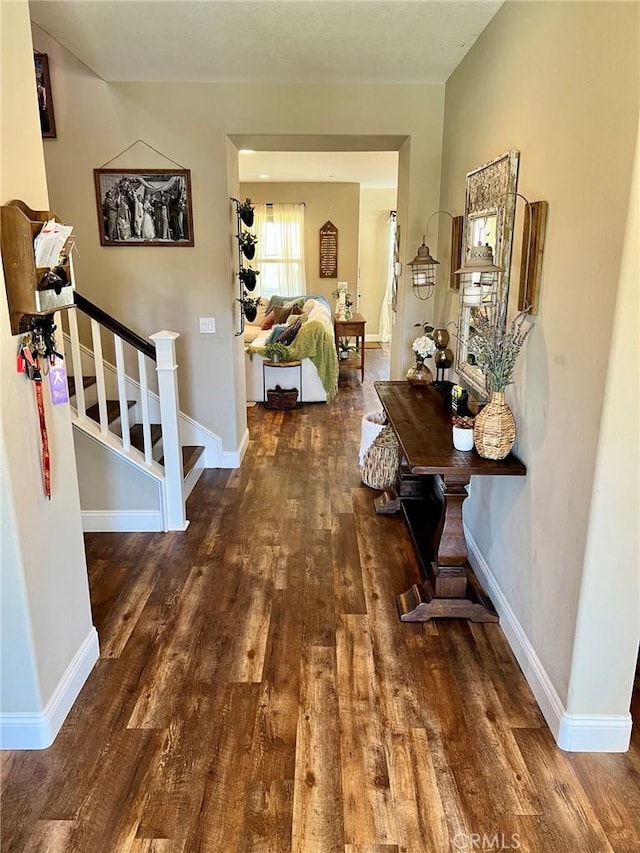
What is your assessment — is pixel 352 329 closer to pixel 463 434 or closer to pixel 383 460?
pixel 383 460

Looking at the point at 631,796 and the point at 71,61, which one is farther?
the point at 71,61

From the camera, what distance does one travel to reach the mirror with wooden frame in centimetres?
238

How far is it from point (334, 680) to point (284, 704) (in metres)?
0.22

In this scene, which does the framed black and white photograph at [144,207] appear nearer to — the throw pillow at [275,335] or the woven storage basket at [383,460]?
the woven storage basket at [383,460]

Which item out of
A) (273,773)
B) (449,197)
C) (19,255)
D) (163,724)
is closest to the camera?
(19,255)

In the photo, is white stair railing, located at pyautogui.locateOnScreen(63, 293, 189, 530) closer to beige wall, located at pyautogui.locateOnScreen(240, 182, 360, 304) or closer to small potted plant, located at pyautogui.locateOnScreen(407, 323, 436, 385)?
small potted plant, located at pyautogui.locateOnScreen(407, 323, 436, 385)

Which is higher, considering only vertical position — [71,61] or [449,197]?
[71,61]

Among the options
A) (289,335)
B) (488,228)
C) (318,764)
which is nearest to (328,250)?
(289,335)

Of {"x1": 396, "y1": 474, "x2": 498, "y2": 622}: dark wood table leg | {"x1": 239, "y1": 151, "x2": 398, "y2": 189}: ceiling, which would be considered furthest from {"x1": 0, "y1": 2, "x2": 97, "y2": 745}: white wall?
{"x1": 239, "y1": 151, "x2": 398, "y2": 189}: ceiling

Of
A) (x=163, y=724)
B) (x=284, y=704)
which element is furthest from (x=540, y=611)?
(x=163, y=724)

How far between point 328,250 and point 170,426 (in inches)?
287

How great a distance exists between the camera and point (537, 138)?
2117mm

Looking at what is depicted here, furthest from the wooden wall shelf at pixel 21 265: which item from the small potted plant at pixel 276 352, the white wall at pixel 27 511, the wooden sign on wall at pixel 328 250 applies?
the wooden sign on wall at pixel 328 250

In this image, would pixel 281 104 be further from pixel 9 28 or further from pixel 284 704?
pixel 284 704
